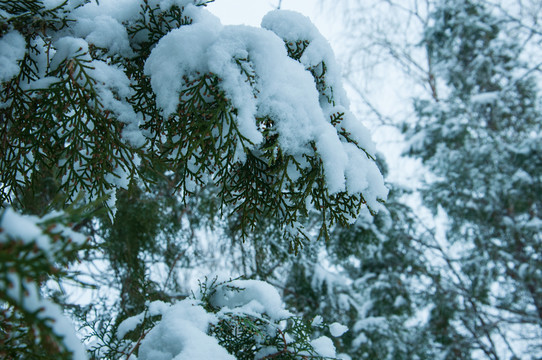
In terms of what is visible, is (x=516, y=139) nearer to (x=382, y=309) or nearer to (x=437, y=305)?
(x=437, y=305)

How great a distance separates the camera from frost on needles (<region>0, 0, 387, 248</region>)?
155cm

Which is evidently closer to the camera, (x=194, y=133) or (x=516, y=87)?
(x=194, y=133)

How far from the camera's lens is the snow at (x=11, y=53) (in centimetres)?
160

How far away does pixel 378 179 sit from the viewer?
5.95 feet

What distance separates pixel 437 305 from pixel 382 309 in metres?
1.23

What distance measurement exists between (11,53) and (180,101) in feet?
2.72

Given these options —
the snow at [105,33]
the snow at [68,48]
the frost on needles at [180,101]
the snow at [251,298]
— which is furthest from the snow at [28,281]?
the snow at [251,298]

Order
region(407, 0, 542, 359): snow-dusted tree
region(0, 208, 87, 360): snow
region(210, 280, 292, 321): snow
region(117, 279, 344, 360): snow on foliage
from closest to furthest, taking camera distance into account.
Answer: region(0, 208, 87, 360): snow < region(117, 279, 344, 360): snow on foliage < region(210, 280, 292, 321): snow < region(407, 0, 542, 359): snow-dusted tree

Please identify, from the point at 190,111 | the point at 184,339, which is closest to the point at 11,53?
the point at 190,111

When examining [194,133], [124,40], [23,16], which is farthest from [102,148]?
[23,16]

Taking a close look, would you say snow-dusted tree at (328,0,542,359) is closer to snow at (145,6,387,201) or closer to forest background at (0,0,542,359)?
forest background at (0,0,542,359)

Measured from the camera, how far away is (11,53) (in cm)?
163

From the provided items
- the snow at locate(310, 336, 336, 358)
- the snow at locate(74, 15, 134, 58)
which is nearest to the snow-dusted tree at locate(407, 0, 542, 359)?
the snow at locate(310, 336, 336, 358)

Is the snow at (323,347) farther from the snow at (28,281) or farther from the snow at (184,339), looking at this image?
→ the snow at (28,281)
